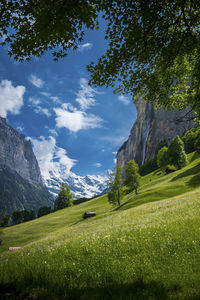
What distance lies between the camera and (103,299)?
454 centimetres

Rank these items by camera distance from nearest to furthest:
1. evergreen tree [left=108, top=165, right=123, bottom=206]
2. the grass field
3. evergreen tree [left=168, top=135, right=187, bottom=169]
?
the grass field < evergreen tree [left=108, top=165, right=123, bottom=206] < evergreen tree [left=168, top=135, right=187, bottom=169]

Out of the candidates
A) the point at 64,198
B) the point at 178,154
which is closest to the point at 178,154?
the point at 178,154

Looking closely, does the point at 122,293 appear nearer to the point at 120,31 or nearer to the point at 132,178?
the point at 120,31

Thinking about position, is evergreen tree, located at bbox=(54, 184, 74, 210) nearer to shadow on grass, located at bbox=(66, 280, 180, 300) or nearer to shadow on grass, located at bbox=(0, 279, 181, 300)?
shadow on grass, located at bbox=(0, 279, 181, 300)

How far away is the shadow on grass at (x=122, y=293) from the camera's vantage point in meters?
4.51

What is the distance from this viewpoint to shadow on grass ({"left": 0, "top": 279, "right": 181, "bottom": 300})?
177 inches

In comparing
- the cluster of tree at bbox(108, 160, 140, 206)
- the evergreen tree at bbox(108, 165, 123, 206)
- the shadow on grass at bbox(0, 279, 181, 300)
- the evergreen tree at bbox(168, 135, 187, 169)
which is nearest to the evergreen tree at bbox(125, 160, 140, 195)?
the cluster of tree at bbox(108, 160, 140, 206)

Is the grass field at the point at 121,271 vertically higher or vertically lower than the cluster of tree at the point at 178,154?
lower

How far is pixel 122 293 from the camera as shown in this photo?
465cm

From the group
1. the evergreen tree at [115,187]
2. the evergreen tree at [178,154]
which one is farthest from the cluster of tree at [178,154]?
the evergreen tree at [115,187]

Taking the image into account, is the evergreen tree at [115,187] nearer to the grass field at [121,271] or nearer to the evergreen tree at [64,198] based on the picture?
the grass field at [121,271]

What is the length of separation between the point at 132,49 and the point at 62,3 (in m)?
3.83

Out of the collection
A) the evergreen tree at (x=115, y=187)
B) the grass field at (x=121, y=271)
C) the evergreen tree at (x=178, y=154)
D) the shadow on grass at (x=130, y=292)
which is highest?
the evergreen tree at (x=178, y=154)

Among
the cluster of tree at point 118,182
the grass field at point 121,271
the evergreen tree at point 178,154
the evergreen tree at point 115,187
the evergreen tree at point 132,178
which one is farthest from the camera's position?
the evergreen tree at point 178,154
